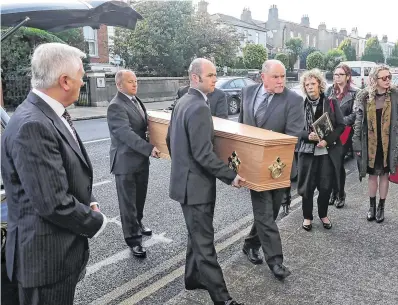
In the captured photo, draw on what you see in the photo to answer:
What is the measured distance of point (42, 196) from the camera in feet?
6.34

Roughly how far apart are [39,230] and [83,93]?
19.8m

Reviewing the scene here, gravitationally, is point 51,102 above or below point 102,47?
below

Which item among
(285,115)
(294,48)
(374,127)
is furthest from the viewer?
(294,48)

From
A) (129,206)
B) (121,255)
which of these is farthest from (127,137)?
(121,255)

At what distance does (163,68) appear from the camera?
27.4 metres

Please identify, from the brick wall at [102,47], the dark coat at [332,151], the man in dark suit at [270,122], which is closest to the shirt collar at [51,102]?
the man in dark suit at [270,122]

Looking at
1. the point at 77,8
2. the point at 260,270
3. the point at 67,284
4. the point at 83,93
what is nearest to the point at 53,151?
the point at 67,284

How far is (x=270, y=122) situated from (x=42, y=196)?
2374mm

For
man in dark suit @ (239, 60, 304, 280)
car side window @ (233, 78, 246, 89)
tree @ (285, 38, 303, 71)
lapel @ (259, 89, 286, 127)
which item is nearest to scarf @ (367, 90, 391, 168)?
man in dark suit @ (239, 60, 304, 280)

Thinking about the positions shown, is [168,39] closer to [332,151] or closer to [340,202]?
[340,202]

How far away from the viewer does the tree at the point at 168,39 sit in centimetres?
2581

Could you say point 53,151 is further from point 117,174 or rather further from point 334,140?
point 334,140

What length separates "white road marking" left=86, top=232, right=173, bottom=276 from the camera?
3950mm

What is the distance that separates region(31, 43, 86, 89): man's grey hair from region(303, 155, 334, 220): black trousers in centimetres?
345
